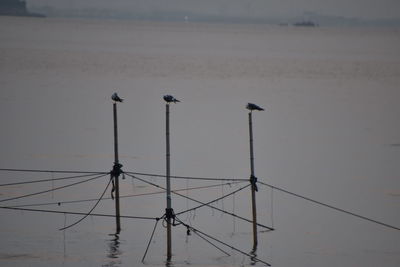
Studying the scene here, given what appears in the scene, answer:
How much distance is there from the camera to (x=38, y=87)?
68.2 m

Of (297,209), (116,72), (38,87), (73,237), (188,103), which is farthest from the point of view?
(116,72)

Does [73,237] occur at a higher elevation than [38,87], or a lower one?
lower

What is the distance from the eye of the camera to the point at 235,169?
3675cm

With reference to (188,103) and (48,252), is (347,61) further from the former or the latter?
(48,252)

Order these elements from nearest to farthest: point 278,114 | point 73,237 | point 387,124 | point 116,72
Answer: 1. point 73,237
2. point 387,124
3. point 278,114
4. point 116,72

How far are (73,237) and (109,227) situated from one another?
1.35 m

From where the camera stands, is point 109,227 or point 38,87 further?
point 38,87

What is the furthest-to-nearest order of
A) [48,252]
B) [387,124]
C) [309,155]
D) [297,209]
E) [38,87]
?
[38,87], [387,124], [309,155], [297,209], [48,252]

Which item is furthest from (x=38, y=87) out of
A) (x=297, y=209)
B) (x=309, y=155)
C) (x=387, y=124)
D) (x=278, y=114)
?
(x=297, y=209)

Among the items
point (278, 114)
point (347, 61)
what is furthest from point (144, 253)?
point (347, 61)

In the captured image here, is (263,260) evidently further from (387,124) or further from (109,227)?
(387,124)

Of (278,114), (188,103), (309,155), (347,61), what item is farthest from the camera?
(347,61)

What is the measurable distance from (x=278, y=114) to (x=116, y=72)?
38145 millimetres

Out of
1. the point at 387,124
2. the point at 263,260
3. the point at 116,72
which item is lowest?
the point at 263,260
